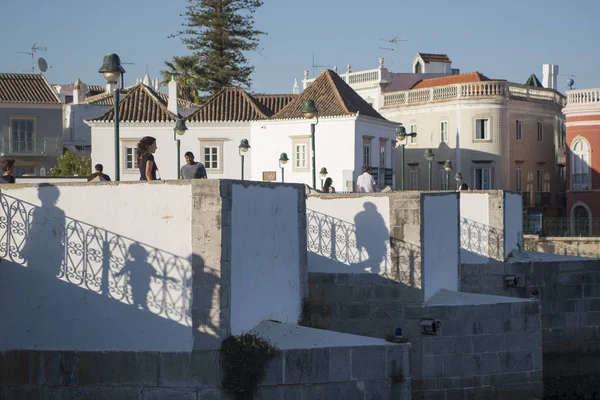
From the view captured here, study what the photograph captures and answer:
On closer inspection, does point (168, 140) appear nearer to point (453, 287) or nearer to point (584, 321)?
point (584, 321)

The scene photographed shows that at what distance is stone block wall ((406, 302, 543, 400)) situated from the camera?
1475 cm

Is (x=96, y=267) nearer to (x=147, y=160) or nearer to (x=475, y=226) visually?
(x=147, y=160)

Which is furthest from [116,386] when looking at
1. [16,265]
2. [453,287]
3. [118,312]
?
[453,287]

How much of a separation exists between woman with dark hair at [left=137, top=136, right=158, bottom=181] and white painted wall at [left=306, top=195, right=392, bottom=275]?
10.4 feet

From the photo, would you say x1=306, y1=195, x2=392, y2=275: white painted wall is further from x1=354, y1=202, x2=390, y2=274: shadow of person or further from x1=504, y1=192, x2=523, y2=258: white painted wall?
x1=504, y1=192, x2=523, y2=258: white painted wall

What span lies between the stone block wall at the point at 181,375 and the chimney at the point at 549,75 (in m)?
42.6

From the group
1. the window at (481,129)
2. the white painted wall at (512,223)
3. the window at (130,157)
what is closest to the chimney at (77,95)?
the window at (130,157)

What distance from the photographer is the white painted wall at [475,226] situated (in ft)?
66.1

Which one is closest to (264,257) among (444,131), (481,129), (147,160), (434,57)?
(147,160)

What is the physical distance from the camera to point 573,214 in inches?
1633

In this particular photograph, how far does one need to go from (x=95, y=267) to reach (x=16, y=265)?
0.90 metres

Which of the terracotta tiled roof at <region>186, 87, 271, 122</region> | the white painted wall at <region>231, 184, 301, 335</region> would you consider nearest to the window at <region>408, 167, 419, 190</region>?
the terracotta tiled roof at <region>186, 87, 271, 122</region>

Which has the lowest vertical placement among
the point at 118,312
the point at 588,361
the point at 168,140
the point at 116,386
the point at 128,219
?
the point at 588,361

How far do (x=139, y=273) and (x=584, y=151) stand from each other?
3185 cm
